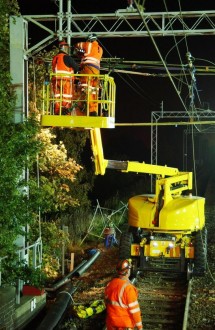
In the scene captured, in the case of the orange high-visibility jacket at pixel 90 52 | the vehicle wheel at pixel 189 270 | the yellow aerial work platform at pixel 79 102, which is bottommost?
the vehicle wheel at pixel 189 270

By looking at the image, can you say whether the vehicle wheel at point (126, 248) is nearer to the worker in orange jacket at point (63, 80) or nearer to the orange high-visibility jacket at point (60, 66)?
the worker in orange jacket at point (63, 80)

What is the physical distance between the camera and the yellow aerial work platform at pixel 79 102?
1060cm

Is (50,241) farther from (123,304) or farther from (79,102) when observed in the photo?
(123,304)

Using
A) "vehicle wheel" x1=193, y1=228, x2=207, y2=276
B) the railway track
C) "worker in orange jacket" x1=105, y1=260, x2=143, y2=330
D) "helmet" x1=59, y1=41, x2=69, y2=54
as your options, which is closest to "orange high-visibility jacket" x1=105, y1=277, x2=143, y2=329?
"worker in orange jacket" x1=105, y1=260, x2=143, y2=330

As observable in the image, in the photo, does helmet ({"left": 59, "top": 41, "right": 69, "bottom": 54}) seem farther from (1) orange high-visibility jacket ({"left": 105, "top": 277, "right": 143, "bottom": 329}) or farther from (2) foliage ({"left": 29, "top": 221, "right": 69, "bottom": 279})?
(1) orange high-visibility jacket ({"left": 105, "top": 277, "right": 143, "bottom": 329})

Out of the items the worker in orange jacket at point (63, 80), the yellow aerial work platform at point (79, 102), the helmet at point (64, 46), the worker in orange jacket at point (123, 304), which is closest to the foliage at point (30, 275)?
the yellow aerial work platform at point (79, 102)

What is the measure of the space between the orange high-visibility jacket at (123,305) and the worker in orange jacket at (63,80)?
464 centimetres

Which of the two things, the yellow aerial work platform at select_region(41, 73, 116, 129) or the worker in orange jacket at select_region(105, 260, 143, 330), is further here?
the yellow aerial work platform at select_region(41, 73, 116, 129)

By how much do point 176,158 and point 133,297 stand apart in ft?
220

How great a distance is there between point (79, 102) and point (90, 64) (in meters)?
0.87

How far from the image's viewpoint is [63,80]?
10891 millimetres

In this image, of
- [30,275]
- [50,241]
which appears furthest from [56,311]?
[50,241]

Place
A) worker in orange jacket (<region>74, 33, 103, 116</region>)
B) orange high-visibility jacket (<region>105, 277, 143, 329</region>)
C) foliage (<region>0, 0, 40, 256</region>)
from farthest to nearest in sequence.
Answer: worker in orange jacket (<region>74, 33, 103, 116</region>) → foliage (<region>0, 0, 40, 256</region>) → orange high-visibility jacket (<region>105, 277, 143, 329</region>)

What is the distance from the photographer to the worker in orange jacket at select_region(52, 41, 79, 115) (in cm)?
1066
